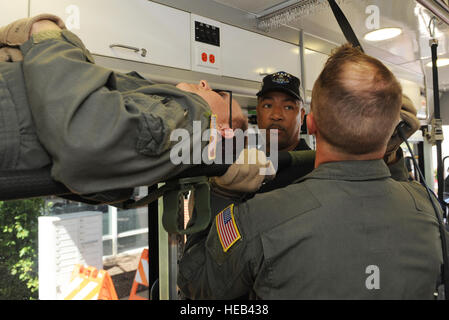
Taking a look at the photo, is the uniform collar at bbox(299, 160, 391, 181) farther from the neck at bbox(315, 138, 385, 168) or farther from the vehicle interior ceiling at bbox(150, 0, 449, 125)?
the vehicle interior ceiling at bbox(150, 0, 449, 125)

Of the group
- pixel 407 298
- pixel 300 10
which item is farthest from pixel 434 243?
pixel 300 10

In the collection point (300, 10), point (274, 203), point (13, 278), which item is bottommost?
point (13, 278)

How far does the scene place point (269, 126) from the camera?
1.74 metres

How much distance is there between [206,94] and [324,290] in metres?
0.54

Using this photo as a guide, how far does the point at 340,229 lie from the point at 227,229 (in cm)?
28

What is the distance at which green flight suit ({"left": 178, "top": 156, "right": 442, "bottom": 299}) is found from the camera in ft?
2.58

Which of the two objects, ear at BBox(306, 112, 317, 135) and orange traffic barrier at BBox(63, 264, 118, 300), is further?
orange traffic barrier at BBox(63, 264, 118, 300)

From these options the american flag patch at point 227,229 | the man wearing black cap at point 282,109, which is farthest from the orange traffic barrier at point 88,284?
the american flag patch at point 227,229

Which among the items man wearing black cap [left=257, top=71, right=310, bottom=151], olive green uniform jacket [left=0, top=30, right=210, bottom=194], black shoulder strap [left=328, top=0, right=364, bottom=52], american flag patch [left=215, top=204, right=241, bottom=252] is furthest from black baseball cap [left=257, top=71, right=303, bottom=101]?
olive green uniform jacket [left=0, top=30, right=210, bottom=194]

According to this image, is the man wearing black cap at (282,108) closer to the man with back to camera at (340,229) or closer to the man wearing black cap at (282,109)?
the man wearing black cap at (282,109)

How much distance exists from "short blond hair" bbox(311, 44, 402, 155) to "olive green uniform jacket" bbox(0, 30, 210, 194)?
530mm

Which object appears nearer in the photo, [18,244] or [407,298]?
[407,298]

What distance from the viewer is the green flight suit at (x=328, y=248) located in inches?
31.0

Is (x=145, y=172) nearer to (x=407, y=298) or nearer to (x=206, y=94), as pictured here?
(x=206, y=94)
